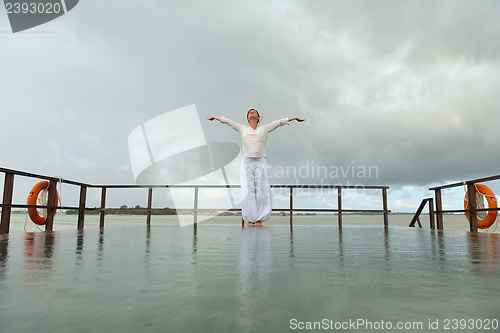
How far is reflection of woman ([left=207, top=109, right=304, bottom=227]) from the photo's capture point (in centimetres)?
475

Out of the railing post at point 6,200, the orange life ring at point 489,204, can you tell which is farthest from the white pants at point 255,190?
the orange life ring at point 489,204

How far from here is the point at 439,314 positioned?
0.62 metres

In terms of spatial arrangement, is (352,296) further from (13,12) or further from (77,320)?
(13,12)

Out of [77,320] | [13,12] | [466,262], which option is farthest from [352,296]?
[13,12]

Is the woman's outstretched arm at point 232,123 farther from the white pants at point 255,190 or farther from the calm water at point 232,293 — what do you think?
the calm water at point 232,293

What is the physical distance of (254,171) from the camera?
192 inches

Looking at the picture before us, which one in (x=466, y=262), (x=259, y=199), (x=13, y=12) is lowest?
(x=466, y=262)

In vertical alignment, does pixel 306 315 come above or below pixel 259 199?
below

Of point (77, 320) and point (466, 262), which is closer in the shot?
point (77, 320)

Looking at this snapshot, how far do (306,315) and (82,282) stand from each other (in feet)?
2.21

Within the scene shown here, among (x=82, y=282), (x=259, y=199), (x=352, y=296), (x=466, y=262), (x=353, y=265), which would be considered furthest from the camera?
(x=259, y=199)

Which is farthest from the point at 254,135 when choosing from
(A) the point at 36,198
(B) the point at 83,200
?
(A) the point at 36,198

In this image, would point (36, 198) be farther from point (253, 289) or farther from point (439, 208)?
point (439, 208)

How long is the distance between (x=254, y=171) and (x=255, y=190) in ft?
1.01
